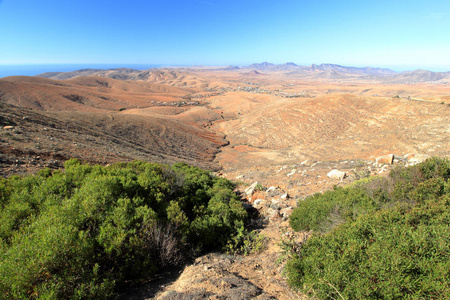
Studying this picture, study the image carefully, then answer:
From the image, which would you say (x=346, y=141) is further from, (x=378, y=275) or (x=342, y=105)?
(x=378, y=275)

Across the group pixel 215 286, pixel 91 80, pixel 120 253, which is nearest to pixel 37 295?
pixel 120 253

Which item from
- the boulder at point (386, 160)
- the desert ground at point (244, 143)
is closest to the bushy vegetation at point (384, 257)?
the desert ground at point (244, 143)

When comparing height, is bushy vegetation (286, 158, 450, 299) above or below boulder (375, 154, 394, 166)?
above

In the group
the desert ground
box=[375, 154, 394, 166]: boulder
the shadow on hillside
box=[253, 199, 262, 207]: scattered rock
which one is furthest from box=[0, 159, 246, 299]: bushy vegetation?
box=[375, 154, 394, 166]: boulder

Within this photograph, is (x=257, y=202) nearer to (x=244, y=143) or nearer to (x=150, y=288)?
(x=150, y=288)

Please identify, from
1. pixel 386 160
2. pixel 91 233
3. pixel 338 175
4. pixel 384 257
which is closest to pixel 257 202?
pixel 338 175

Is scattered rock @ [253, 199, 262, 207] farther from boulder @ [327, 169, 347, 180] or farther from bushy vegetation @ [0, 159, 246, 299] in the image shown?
boulder @ [327, 169, 347, 180]
